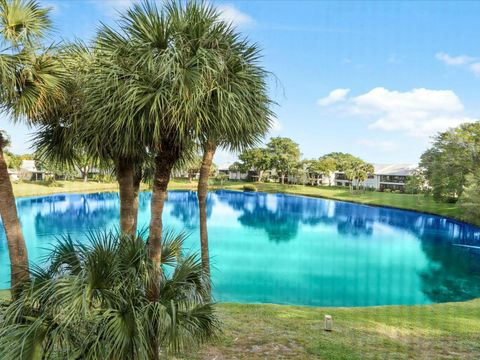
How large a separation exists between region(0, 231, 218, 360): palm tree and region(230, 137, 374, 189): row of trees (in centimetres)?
6223

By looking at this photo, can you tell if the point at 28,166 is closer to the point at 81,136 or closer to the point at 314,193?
the point at 314,193

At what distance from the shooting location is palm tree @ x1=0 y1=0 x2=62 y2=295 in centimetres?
516

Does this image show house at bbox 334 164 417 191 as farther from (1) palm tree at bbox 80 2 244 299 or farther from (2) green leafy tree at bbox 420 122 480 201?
(1) palm tree at bbox 80 2 244 299

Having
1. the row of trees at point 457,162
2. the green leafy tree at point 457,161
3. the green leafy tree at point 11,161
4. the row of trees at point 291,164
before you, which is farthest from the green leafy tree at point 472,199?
the green leafy tree at point 11,161

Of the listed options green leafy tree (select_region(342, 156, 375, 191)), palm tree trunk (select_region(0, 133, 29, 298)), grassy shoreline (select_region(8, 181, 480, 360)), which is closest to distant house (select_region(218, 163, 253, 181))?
green leafy tree (select_region(342, 156, 375, 191))

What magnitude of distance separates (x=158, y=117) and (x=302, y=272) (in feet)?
50.9

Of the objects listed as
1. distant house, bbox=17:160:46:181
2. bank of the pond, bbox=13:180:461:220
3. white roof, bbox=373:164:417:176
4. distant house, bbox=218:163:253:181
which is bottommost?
bank of the pond, bbox=13:180:461:220

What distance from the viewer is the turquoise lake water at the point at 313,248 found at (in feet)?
50.5

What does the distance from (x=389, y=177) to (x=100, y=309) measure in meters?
83.3

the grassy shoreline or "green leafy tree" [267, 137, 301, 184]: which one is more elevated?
"green leafy tree" [267, 137, 301, 184]

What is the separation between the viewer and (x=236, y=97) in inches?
193

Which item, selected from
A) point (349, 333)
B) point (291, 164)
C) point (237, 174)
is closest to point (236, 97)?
point (349, 333)

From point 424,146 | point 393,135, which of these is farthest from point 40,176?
point 424,146

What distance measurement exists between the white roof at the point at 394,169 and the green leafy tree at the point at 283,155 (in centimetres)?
2360
